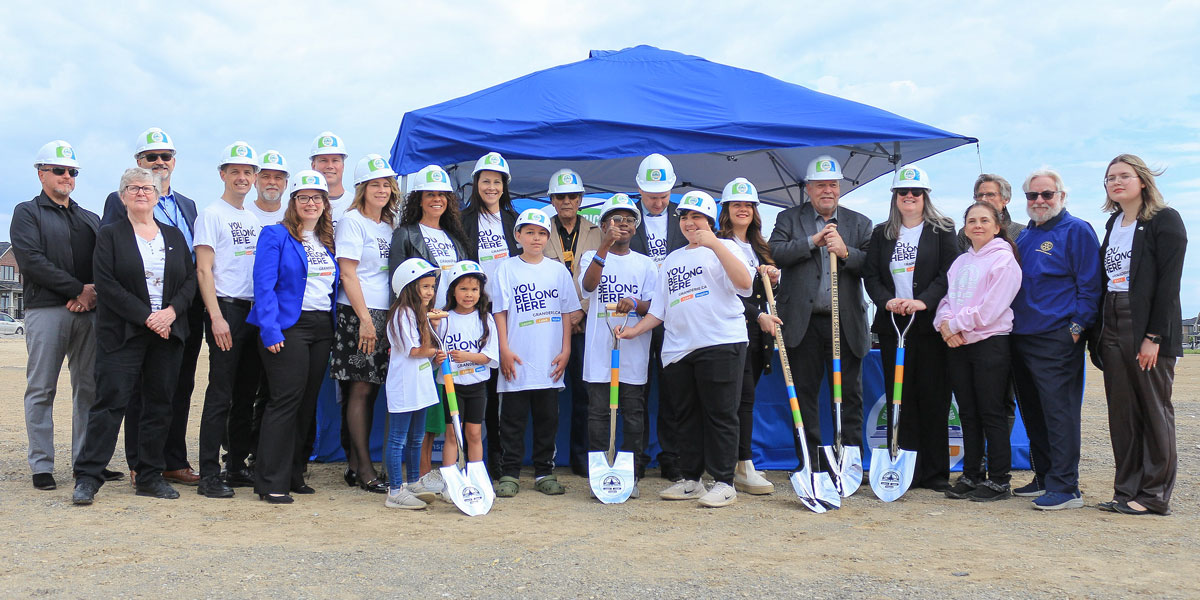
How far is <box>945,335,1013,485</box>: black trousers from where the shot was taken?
468cm

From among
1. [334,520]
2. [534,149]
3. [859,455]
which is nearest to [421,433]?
[334,520]

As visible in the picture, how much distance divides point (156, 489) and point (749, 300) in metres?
3.45

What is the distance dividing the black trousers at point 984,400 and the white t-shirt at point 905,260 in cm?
44

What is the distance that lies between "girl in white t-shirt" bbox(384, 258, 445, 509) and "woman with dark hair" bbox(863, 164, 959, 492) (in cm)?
260

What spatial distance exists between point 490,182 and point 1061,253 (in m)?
3.30

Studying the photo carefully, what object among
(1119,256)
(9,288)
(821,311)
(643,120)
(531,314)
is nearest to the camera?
(1119,256)

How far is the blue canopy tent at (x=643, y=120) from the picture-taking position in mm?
5699

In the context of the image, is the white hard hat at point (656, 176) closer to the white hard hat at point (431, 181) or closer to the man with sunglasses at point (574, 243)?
the man with sunglasses at point (574, 243)

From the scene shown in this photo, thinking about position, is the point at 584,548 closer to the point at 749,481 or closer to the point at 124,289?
the point at 749,481

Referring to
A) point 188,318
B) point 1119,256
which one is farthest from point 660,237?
point 188,318

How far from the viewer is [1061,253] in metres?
4.60

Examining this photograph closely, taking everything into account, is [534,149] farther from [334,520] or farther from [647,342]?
[334,520]

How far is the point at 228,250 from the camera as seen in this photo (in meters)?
4.73

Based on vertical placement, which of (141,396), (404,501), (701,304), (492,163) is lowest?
(404,501)
